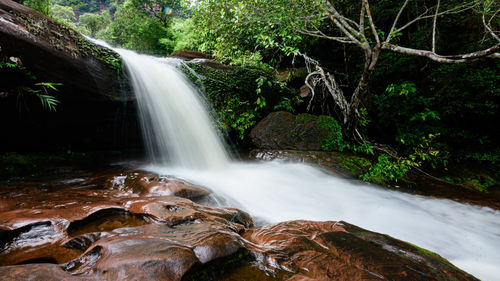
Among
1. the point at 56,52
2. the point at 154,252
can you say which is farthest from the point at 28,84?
the point at 154,252

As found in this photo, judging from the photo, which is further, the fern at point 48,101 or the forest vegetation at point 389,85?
the forest vegetation at point 389,85

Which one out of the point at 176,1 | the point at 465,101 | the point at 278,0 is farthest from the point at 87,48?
the point at 176,1

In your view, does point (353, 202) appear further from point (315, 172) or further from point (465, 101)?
point (465, 101)

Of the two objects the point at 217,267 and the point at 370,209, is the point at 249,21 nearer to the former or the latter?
the point at 370,209

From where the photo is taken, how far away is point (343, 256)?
61.4 inches

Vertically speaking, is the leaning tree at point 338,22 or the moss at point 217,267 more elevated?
the leaning tree at point 338,22

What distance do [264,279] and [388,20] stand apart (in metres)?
10.0

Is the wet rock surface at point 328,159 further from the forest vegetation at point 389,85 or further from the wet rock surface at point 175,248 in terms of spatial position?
the wet rock surface at point 175,248

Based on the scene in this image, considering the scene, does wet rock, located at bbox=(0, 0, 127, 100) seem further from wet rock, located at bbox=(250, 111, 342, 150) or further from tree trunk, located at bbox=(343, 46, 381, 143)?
tree trunk, located at bbox=(343, 46, 381, 143)

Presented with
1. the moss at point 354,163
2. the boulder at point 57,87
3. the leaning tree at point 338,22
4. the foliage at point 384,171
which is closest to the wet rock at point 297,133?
the moss at point 354,163

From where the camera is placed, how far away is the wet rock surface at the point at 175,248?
1.09 metres

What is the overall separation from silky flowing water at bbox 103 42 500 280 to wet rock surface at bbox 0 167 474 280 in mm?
1136

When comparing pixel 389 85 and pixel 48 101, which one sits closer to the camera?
pixel 48 101

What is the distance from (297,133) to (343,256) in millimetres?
4239
